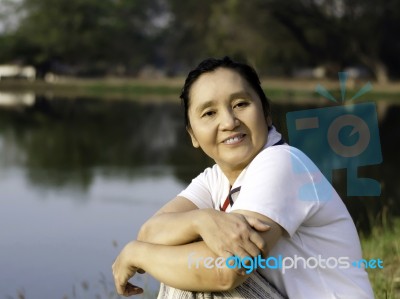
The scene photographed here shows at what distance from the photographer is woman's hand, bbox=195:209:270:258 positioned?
1378mm

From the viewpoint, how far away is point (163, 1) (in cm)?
5709

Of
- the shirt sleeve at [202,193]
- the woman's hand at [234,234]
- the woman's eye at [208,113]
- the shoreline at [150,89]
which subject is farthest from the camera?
the shoreline at [150,89]

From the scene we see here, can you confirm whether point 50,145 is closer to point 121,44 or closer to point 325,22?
point 325,22

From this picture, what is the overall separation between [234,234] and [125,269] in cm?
44

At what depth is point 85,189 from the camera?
921 centimetres

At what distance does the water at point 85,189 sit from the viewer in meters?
4.96

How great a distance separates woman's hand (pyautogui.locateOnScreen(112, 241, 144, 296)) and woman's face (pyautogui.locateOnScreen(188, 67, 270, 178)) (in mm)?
329

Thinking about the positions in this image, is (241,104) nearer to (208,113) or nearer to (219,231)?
(208,113)

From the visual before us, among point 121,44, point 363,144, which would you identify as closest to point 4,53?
point 121,44

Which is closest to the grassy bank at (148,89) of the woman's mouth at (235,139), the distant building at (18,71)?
the distant building at (18,71)

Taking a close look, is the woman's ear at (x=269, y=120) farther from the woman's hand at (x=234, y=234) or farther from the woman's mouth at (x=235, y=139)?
the woman's hand at (x=234, y=234)

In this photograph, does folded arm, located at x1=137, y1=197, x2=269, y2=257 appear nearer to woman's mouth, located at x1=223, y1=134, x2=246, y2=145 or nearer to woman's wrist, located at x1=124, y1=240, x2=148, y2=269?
woman's wrist, located at x1=124, y1=240, x2=148, y2=269

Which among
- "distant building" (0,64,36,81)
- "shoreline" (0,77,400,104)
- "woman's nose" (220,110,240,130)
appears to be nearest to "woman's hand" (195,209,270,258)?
"woman's nose" (220,110,240,130)

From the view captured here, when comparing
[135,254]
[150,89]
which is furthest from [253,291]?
[150,89]
